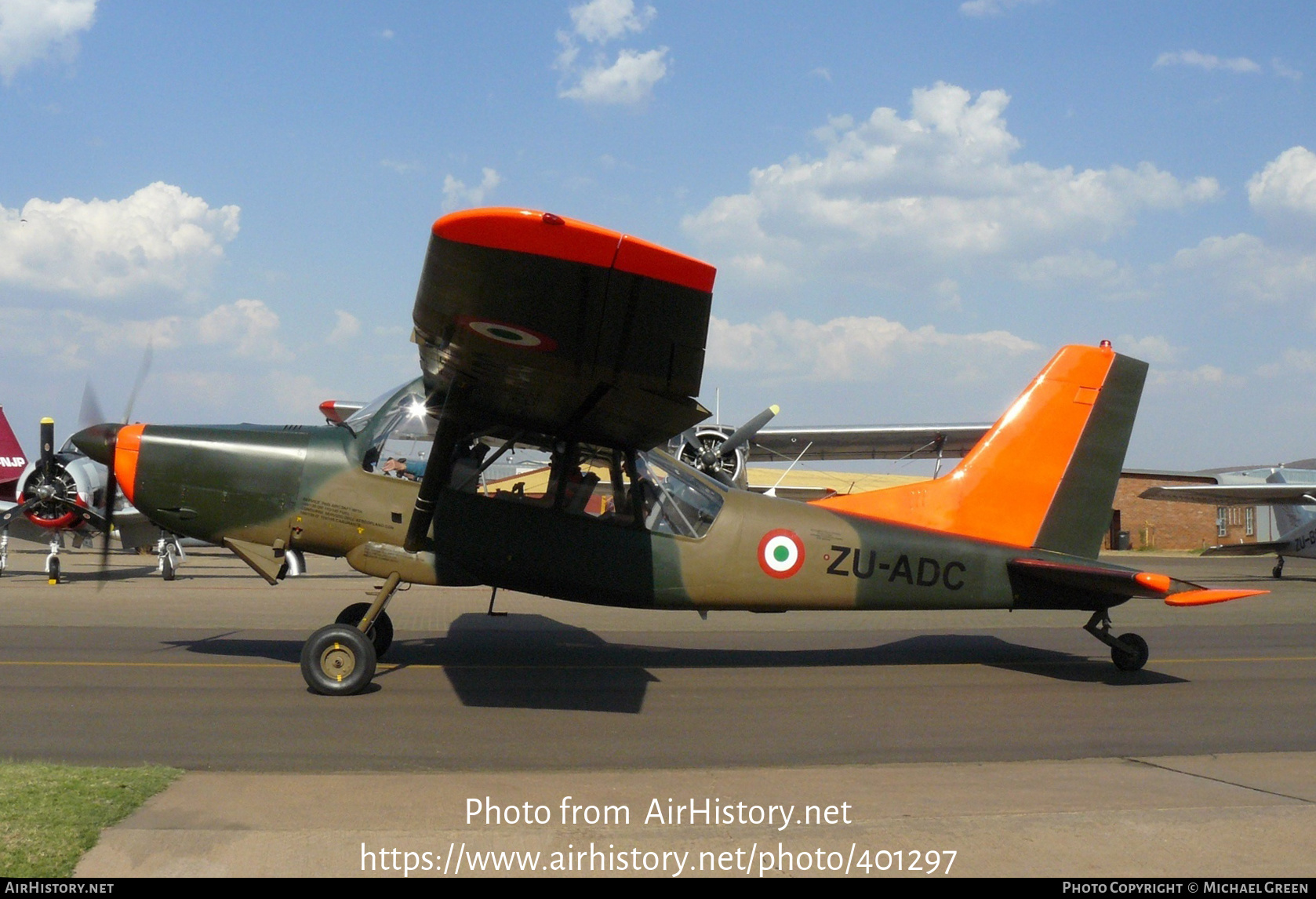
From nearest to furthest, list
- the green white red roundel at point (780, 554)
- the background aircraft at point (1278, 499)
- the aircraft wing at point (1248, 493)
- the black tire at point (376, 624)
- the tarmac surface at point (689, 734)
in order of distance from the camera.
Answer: the tarmac surface at point (689, 734) < the green white red roundel at point (780, 554) < the black tire at point (376, 624) < the background aircraft at point (1278, 499) < the aircraft wing at point (1248, 493)

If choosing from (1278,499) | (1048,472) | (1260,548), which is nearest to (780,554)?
(1048,472)

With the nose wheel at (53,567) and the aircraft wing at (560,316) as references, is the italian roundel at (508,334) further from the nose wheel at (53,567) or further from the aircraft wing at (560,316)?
the nose wheel at (53,567)

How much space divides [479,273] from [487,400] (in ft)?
8.60

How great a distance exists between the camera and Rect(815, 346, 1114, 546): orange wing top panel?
384 inches

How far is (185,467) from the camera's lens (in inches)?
324

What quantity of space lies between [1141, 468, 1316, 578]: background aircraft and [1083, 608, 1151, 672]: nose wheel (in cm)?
2020

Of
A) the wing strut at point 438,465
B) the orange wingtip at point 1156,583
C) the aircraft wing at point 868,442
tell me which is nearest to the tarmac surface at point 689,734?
the orange wingtip at point 1156,583

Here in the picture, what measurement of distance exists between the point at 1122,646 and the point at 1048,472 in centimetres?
182

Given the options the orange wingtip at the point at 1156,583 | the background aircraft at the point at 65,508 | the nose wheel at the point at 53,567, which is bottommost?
the nose wheel at the point at 53,567

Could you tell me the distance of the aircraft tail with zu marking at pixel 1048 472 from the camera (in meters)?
9.75

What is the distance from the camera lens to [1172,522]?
173ft

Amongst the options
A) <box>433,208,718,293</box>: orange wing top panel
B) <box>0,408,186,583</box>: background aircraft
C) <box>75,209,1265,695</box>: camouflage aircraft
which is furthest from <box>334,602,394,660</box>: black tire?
<box>0,408,186,583</box>: background aircraft

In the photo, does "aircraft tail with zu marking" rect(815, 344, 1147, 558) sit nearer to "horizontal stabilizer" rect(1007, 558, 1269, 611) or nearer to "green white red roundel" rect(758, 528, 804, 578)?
"horizontal stabilizer" rect(1007, 558, 1269, 611)

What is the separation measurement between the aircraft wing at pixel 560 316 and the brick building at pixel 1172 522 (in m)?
51.0
